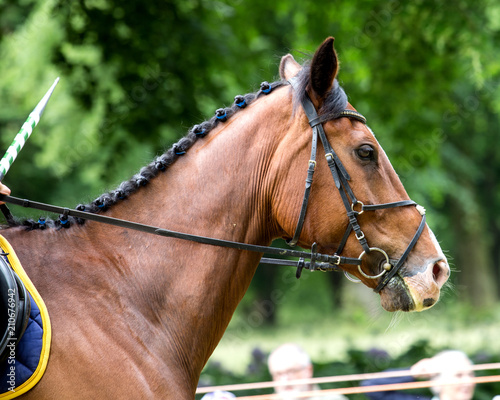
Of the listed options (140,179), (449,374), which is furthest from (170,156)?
(449,374)

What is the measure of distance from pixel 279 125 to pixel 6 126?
49.7 feet

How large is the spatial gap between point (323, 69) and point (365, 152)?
484mm

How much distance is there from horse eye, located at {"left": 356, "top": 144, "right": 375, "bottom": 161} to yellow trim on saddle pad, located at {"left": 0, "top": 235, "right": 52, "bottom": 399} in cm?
171

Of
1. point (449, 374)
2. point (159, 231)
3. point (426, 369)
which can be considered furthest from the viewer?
point (426, 369)

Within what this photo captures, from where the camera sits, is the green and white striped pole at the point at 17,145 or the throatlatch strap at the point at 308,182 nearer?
the green and white striped pole at the point at 17,145

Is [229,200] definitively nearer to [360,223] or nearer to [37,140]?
[360,223]

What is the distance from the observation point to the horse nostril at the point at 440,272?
304 centimetres

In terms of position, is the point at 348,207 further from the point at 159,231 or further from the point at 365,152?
the point at 159,231

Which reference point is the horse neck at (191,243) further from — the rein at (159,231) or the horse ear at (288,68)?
the horse ear at (288,68)

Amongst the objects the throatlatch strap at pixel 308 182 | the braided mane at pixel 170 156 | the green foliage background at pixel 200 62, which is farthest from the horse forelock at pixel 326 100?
the green foliage background at pixel 200 62

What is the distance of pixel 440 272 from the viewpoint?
3.05 m

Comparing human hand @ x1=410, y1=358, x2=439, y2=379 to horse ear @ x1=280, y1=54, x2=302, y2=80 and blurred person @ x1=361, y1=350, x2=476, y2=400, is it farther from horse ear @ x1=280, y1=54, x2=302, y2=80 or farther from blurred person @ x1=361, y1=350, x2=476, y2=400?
horse ear @ x1=280, y1=54, x2=302, y2=80

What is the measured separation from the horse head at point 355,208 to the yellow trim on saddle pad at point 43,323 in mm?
1249

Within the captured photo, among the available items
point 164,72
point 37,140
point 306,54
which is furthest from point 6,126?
point 306,54
